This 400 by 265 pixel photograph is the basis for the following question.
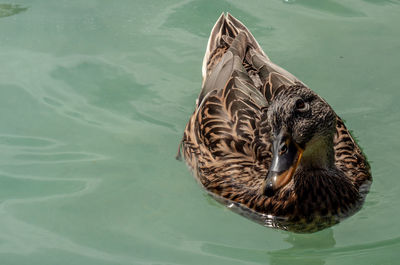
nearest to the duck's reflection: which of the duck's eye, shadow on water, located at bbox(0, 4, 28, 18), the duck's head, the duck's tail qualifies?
the duck's head

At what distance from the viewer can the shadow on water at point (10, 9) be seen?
822 centimetres

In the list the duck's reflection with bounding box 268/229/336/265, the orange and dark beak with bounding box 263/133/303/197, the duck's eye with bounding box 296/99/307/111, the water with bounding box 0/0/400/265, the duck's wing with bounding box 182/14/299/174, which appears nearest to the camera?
the orange and dark beak with bounding box 263/133/303/197

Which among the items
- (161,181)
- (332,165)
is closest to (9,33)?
(161,181)

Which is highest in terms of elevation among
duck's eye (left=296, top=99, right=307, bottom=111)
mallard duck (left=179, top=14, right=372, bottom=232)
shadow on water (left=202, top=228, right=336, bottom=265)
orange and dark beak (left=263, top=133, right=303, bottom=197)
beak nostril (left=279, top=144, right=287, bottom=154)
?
duck's eye (left=296, top=99, right=307, bottom=111)

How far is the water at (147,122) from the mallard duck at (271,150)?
0.13m

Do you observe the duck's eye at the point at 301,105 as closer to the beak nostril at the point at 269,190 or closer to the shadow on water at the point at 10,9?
the beak nostril at the point at 269,190

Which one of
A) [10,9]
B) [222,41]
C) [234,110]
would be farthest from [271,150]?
[10,9]

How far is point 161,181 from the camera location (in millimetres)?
5781

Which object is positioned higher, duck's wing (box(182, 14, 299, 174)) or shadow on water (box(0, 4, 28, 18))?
duck's wing (box(182, 14, 299, 174))

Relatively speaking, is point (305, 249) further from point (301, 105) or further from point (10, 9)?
point (10, 9)

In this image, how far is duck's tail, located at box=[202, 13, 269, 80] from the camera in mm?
6750

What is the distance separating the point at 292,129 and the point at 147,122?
85.3 inches

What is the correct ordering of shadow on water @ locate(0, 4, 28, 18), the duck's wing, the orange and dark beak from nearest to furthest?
the orange and dark beak → the duck's wing → shadow on water @ locate(0, 4, 28, 18)

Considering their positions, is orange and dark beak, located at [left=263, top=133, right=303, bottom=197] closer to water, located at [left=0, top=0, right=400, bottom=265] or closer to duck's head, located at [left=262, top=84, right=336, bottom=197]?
duck's head, located at [left=262, top=84, right=336, bottom=197]
